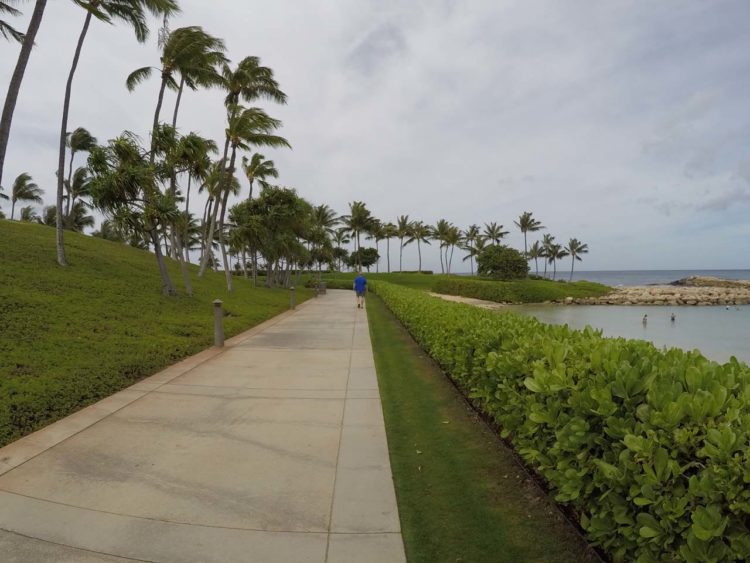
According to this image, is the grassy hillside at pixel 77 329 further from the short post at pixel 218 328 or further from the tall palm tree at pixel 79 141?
the tall palm tree at pixel 79 141

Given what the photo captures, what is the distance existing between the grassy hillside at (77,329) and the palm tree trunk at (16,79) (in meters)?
3.35

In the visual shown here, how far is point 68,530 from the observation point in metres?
2.78

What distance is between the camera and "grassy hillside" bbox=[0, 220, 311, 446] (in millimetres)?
5086

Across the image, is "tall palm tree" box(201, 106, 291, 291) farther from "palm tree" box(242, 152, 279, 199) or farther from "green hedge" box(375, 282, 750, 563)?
"green hedge" box(375, 282, 750, 563)

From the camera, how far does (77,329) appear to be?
313 inches

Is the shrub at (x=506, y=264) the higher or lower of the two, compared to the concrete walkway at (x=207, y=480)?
higher

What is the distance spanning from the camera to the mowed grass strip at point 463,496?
8.70 feet

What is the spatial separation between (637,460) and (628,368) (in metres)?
0.52

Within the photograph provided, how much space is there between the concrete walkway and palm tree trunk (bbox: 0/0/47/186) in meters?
9.67

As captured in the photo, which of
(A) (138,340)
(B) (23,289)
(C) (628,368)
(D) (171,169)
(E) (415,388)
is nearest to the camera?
(C) (628,368)

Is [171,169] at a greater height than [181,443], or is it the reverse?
[171,169]

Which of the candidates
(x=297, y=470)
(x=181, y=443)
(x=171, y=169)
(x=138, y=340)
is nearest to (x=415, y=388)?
(x=297, y=470)

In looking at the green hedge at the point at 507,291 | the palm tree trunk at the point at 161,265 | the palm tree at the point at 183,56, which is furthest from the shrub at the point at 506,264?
the palm tree trunk at the point at 161,265

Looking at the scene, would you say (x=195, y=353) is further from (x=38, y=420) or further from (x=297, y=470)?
(x=297, y=470)
